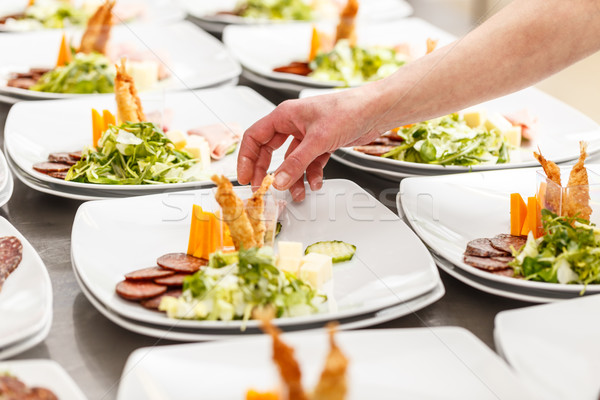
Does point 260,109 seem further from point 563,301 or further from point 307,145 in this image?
point 563,301

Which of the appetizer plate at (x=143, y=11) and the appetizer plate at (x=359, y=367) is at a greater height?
the appetizer plate at (x=143, y=11)

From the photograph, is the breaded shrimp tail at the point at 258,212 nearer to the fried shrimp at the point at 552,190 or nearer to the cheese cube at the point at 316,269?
the cheese cube at the point at 316,269

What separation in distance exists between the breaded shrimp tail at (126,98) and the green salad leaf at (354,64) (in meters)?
0.95

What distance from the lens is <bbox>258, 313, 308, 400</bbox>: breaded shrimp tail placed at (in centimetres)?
105

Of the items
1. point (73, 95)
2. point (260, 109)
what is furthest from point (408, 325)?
point (73, 95)

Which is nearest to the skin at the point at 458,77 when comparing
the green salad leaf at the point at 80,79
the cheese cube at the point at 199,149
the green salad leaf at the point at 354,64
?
the cheese cube at the point at 199,149

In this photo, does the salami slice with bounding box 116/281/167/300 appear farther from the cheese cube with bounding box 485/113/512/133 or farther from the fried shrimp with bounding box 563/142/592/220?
the cheese cube with bounding box 485/113/512/133

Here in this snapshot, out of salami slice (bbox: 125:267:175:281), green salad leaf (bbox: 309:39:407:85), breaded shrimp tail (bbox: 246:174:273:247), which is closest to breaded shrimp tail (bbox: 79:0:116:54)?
green salad leaf (bbox: 309:39:407:85)

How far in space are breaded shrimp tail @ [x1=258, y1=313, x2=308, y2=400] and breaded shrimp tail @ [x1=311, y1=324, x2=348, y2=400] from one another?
30 millimetres

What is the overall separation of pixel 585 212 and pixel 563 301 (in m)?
0.44

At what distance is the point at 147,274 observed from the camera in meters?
1.68

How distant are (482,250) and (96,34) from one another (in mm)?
2310

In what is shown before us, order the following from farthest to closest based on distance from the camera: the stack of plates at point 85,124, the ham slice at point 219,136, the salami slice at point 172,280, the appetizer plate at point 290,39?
1. the appetizer plate at point 290,39
2. the ham slice at point 219,136
3. the stack of plates at point 85,124
4. the salami slice at point 172,280

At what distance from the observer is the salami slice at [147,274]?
167cm
